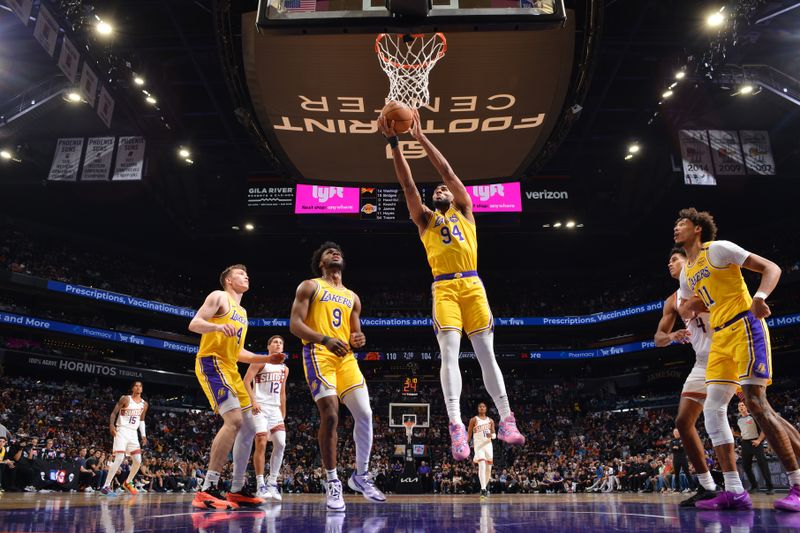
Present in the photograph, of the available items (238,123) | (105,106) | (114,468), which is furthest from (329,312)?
(238,123)

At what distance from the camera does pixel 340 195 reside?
22.1m

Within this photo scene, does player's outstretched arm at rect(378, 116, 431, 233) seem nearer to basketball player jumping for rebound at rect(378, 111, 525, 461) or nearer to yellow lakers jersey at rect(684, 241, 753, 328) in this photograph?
basketball player jumping for rebound at rect(378, 111, 525, 461)

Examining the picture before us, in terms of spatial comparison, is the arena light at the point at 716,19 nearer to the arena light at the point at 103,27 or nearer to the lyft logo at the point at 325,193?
the lyft logo at the point at 325,193

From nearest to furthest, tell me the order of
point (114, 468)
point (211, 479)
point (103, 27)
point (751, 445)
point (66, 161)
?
1. point (211, 479)
2. point (751, 445)
3. point (114, 468)
4. point (103, 27)
5. point (66, 161)

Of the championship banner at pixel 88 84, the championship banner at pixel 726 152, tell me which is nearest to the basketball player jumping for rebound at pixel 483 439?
the championship banner at pixel 726 152

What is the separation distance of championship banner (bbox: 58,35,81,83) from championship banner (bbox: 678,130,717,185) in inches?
751

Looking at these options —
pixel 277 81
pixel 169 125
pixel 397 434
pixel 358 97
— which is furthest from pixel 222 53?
pixel 397 434

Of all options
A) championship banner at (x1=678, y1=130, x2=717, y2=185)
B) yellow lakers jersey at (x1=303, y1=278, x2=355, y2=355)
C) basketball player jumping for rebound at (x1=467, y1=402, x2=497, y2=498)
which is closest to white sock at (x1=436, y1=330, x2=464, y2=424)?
yellow lakers jersey at (x1=303, y1=278, x2=355, y2=355)

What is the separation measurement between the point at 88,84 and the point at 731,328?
704 inches

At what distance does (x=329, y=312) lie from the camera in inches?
212

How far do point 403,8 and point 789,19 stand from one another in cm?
1488

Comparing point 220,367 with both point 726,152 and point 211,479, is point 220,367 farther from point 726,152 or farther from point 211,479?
point 726,152

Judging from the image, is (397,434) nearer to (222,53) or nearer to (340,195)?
(340,195)

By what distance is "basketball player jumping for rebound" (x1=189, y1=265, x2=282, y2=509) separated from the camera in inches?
215
